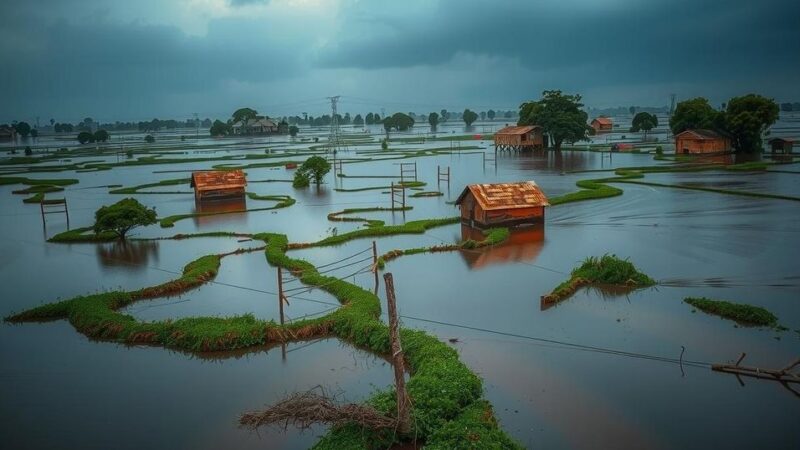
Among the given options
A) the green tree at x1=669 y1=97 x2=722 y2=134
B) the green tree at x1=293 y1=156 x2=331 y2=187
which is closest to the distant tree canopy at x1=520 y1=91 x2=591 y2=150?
the green tree at x1=669 y1=97 x2=722 y2=134

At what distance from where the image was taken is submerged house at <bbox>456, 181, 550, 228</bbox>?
81.3 ft

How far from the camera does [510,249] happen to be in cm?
2172

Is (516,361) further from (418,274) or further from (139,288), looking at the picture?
(139,288)

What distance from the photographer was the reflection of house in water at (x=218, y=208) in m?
30.5

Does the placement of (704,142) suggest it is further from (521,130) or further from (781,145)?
(521,130)

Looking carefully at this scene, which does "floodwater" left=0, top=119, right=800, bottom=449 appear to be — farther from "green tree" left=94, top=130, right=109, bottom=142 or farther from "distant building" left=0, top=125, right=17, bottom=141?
"distant building" left=0, top=125, right=17, bottom=141

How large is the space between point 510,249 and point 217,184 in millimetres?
20979


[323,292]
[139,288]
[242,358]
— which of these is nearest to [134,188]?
[139,288]

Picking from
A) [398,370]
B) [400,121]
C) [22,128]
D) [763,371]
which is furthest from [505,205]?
[22,128]

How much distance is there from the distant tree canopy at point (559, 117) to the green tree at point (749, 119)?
49.0ft

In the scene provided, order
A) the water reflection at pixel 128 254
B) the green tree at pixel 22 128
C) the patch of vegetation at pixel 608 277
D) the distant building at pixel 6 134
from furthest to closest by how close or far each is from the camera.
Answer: the green tree at pixel 22 128, the distant building at pixel 6 134, the water reflection at pixel 128 254, the patch of vegetation at pixel 608 277

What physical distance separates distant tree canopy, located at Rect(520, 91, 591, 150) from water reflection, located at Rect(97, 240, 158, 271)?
1931 inches

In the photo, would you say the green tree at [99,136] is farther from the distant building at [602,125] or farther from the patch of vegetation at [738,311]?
the patch of vegetation at [738,311]

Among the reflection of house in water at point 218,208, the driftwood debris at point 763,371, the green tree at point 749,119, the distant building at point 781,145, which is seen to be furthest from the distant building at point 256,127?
the driftwood debris at point 763,371
